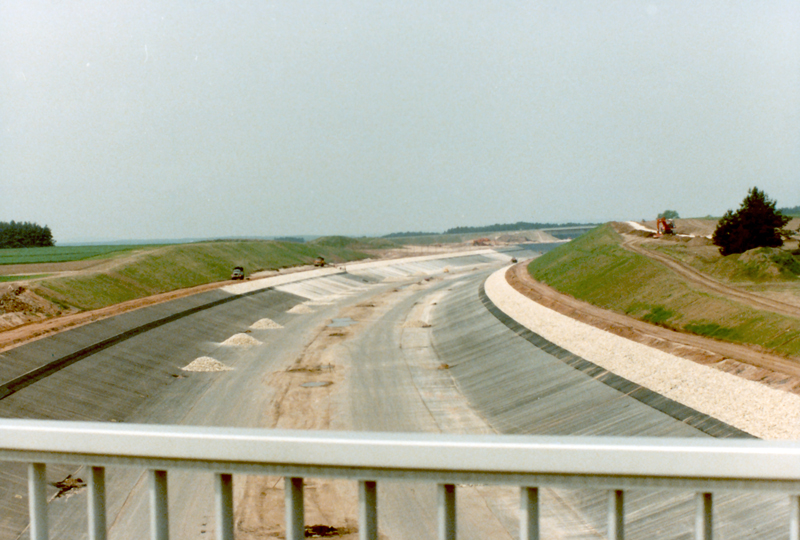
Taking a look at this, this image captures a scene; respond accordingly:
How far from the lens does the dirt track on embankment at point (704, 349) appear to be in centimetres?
2504

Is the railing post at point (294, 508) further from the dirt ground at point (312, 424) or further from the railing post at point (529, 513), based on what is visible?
Result: the railing post at point (529, 513)

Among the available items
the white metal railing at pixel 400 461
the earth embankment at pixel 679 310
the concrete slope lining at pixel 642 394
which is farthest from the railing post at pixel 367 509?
the earth embankment at pixel 679 310

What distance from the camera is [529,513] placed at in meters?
3.40

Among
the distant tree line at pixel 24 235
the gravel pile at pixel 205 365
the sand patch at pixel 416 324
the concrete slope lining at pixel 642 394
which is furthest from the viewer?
the distant tree line at pixel 24 235

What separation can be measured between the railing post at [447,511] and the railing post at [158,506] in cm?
161

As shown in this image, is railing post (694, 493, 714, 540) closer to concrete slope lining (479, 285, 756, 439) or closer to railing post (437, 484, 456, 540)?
railing post (437, 484, 456, 540)

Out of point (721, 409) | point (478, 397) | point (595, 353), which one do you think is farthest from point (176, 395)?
point (721, 409)

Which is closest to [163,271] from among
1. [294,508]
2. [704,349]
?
[704,349]

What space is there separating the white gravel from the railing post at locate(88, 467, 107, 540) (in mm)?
19504

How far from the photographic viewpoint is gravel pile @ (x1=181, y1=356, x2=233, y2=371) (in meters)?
44.7

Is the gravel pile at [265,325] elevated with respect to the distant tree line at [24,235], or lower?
lower

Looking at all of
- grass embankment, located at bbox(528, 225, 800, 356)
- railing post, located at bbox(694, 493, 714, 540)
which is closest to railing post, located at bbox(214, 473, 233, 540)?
railing post, located at bbox(694, 493, 714, 540)

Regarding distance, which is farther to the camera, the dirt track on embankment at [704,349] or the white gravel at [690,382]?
the dirt track on embankment at [704,349]

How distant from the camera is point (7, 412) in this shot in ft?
96.9
